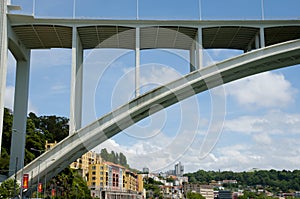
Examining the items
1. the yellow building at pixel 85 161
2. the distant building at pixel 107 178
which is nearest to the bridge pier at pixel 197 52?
the distant building at pixel 107 178

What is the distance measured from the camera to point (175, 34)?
2417 cm

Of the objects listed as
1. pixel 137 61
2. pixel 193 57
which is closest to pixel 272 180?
pixel 193 57

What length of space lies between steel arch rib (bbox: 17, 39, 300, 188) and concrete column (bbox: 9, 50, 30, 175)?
0.86 m

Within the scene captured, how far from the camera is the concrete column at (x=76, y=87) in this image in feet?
71.9

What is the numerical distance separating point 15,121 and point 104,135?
507 cm

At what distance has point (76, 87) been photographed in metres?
22.8

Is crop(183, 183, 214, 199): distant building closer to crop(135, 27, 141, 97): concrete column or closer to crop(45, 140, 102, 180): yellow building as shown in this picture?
crop(45, 140, 102, 180): yellow building

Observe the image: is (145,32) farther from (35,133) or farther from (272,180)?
(272,180)

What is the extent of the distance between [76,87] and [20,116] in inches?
149

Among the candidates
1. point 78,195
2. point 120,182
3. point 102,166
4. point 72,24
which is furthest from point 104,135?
point 120,182

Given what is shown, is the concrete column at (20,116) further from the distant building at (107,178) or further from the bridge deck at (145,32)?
the distant building at (107,178)

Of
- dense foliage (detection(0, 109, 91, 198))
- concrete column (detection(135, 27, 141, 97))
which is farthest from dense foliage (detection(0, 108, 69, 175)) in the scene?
concrete column (detection(135, 27, 141, 97))

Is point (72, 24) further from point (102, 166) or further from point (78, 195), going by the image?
point (102, 166)

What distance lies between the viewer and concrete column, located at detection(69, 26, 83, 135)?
71.9 ft
